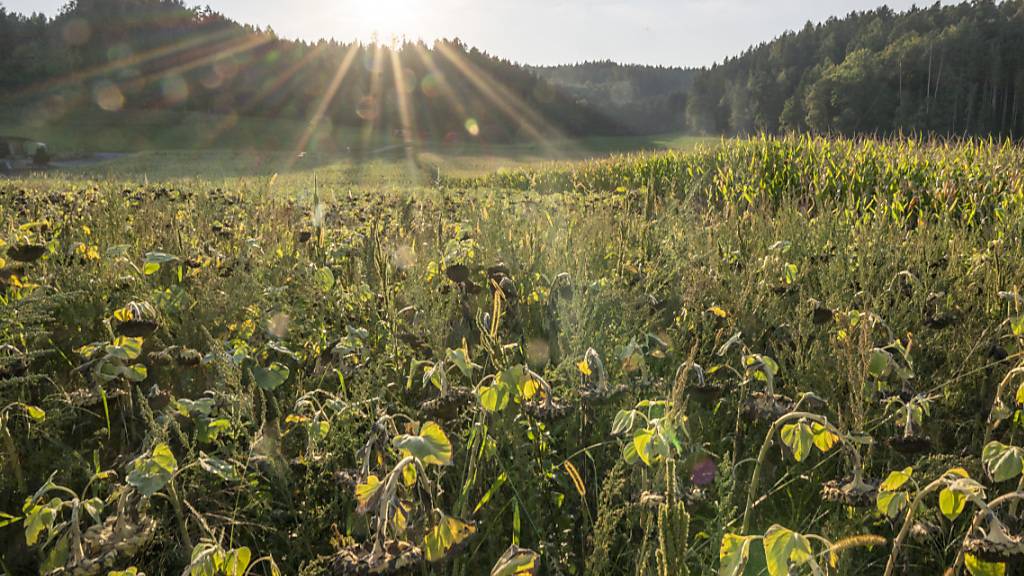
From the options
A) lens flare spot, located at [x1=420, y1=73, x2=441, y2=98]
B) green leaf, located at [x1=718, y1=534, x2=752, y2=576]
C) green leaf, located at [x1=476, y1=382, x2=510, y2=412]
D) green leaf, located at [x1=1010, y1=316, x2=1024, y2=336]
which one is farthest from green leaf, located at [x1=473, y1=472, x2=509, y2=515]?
lens flare spot, located at [x1=420, y1=73, x2=441, y2=98]

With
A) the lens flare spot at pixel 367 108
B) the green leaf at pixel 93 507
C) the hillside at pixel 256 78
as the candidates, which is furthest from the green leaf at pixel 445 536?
the lens flare spot at pixel 367 108

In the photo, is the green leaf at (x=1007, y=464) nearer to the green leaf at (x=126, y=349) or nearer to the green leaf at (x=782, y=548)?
the green leaf at (x=782, y=548)

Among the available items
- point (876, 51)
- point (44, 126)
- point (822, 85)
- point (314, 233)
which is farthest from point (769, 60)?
point (314, 233)

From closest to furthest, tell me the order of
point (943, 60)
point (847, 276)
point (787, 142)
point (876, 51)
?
point (847, 276), point (787, 142), point (943, 60), point (876, 51)

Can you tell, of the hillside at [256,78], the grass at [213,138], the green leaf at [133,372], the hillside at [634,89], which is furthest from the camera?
the hillside at [634,89]

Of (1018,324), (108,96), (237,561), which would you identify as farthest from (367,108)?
(237,561)

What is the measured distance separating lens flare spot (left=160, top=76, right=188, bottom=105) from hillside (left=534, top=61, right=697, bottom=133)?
156 ft

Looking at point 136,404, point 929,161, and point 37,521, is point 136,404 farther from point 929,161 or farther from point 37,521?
point 929,161

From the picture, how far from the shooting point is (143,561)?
1.58 metres

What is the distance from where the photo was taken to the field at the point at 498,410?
1.08 meters

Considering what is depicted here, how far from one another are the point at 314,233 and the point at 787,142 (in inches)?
309

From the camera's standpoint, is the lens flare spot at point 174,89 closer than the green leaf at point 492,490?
No

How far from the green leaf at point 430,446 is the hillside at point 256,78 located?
158ft

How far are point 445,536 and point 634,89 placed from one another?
17033cm
